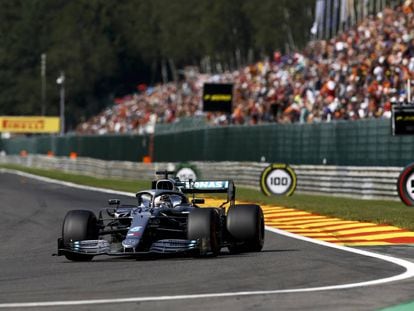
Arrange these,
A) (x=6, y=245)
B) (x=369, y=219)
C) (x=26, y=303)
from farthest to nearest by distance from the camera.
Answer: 1. (x=369, y=219)
2. (x=6, y=245)
3. (x=26, y=303)

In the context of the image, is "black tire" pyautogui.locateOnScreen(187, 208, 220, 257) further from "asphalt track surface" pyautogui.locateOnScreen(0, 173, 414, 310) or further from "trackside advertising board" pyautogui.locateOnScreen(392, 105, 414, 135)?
"trackside advertising board" pyautogui.locateOnScreen(392, 105, 414, 135)

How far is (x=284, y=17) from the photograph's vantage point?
92688mm

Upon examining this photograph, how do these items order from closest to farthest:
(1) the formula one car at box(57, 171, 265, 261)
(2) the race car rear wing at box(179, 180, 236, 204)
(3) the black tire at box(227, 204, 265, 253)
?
(1) the formula one car at box(57, 171, 265, 261) → (3) the black tire at box(227, 204, 265, 253) → (2) the race car rear wing at box(179, 180, 236, 204)

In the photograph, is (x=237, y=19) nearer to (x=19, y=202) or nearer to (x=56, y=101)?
(x=56, y=101)

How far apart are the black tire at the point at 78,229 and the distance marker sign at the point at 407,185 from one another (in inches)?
448

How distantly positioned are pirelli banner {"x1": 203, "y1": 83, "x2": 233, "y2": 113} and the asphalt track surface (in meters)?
24.0

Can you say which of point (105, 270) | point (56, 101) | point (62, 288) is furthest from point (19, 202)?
point (56, 101)

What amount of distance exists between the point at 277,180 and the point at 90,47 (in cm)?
10044

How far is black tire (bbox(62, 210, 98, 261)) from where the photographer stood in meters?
14.6

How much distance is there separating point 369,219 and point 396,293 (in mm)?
11159

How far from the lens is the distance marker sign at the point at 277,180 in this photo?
31531mm

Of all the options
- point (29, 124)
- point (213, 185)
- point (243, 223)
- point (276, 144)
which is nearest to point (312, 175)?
point (276, 144)

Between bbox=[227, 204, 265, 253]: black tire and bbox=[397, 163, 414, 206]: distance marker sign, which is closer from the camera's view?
bbox=[227, 204, 265, 253]: black tire

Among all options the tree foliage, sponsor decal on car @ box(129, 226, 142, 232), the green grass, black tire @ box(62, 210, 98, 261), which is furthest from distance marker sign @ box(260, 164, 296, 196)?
the tree foliage
